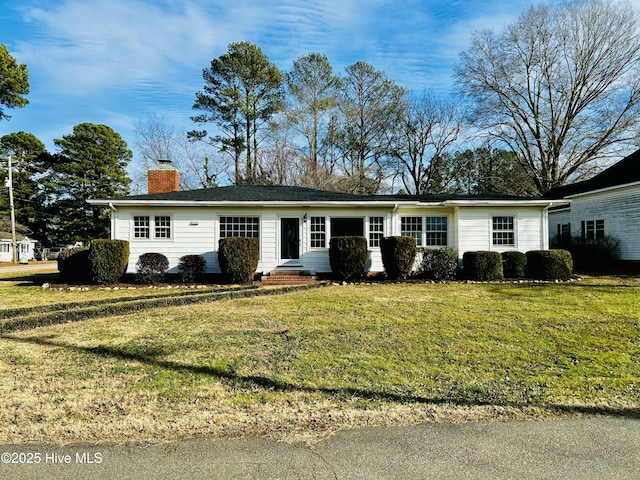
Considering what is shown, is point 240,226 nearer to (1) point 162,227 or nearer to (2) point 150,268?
(1) point 162,227

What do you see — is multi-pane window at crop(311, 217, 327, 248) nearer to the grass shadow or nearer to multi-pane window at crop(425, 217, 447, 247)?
multi-pane window at crop(425, 217, 447, 247)

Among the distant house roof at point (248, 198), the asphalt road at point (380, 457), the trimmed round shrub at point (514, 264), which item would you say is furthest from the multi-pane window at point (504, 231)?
the asphalt road at point (380, 457)

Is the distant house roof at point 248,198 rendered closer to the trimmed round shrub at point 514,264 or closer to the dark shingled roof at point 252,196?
the dark shingled roof at point 252,196

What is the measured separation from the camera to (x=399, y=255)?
12695 millimetres

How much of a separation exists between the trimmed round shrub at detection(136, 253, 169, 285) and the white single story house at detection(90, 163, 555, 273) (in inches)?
22.4

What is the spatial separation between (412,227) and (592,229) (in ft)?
31.7

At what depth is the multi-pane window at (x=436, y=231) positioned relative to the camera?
14523 millimetres

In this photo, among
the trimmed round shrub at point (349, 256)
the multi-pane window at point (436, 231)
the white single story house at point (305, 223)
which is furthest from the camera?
the multi-pane window at point (436, 231)

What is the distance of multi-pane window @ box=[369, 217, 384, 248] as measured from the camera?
46.2 feet

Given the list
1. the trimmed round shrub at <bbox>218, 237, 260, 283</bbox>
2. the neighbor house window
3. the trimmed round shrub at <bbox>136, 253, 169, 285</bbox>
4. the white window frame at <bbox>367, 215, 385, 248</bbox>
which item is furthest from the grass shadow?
the neighbor house window

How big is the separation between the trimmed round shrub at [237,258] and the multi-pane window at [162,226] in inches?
91.4

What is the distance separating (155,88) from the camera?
22594mm

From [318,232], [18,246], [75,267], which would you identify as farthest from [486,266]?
[18,246]

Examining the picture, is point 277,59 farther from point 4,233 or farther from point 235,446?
point 235,446
